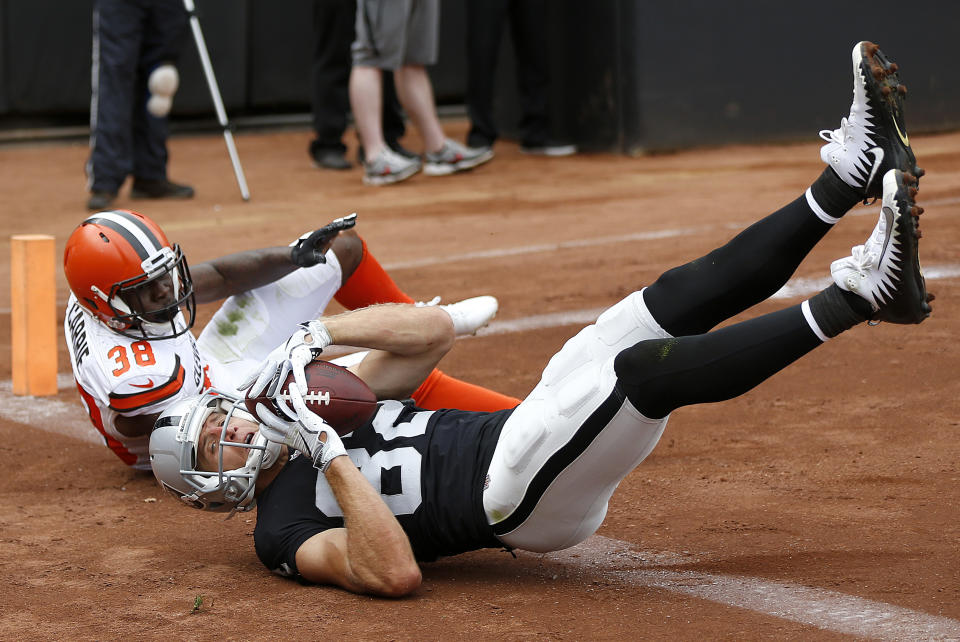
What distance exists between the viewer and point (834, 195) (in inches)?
146

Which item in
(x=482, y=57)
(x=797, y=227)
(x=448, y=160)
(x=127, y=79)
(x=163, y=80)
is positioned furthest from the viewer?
(x=482, y=57)

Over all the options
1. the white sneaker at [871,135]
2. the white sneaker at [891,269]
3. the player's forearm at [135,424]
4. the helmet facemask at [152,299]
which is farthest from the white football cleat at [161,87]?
the white sneaker at [891,269]

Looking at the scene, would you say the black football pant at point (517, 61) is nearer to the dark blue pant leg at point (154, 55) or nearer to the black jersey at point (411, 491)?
the dark blue pant leg at point (154, 55)

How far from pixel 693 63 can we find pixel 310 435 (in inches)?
346

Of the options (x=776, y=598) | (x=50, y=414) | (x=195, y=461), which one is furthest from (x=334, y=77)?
(x=776, y=598)

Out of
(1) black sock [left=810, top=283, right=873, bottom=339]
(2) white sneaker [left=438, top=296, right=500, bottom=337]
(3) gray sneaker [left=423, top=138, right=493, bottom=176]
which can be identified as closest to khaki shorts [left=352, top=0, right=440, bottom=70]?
(3) gray sneaker [left=423, top=138, right=493, bottom=176]

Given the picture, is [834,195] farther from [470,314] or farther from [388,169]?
[388,169]

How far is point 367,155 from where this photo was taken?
419 inches

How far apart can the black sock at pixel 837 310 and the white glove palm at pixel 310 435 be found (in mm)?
1303

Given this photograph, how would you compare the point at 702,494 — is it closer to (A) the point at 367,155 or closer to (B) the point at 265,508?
(B) the point at 265,508

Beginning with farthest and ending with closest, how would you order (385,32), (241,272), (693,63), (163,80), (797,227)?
(693,63)
(385,32)
(163,80)
(241,272)
(797,227)

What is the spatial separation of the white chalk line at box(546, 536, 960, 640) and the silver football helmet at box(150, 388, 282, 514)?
94 centimetres

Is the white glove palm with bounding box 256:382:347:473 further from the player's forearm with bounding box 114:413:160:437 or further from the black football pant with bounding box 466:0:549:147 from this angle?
the black football pant with bounding box 466:0:549:147

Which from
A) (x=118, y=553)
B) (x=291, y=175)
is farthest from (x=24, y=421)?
(x=291, y=175)
